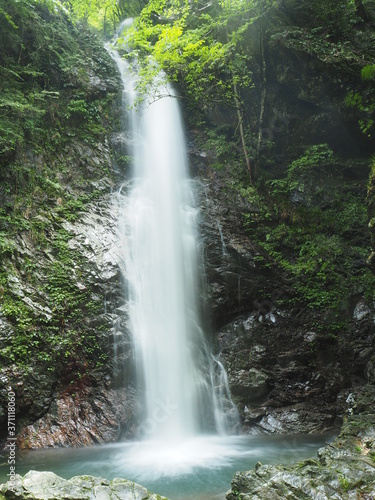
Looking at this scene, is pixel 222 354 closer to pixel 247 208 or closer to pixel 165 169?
pixel 247 208

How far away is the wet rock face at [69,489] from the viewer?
359 centimetres

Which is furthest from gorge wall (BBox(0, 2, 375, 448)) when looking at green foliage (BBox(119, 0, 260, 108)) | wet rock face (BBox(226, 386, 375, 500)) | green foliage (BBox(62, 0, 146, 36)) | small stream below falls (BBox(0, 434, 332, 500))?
green foliage (BBox(62, 0, 146, 36))

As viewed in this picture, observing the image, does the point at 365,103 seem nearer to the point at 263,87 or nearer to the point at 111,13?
the point at 263,87

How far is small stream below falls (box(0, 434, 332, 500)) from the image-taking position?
4.85 meters

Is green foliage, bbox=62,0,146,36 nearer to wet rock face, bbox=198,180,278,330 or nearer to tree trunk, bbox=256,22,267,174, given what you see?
tree trunk, bbox=256,22,267,174

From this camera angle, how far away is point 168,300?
8766 millimetres

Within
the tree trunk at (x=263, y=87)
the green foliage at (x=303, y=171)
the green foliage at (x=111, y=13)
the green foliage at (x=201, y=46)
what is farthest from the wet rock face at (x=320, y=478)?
the green foliage at (x=111, y=13)

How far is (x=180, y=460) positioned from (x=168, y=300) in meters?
3.67

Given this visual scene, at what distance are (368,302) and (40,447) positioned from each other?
24.8ft

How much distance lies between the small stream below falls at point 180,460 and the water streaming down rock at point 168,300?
0.56 metres

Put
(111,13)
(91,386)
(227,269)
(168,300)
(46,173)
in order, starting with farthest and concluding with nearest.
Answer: (111,13) → (46,173) → (227,269) → (168,300) → (91,386)

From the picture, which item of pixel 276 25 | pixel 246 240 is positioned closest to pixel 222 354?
pixel 246 240

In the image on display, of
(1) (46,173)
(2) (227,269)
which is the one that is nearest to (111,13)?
(1) (46,173)

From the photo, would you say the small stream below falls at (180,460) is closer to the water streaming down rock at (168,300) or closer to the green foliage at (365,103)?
the water streaming down rock at (168,300)
